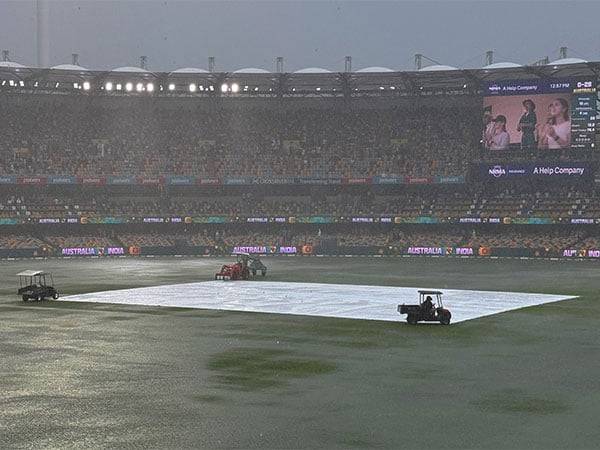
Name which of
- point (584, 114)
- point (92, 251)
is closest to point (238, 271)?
point (92, 251)

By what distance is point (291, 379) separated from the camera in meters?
23.4

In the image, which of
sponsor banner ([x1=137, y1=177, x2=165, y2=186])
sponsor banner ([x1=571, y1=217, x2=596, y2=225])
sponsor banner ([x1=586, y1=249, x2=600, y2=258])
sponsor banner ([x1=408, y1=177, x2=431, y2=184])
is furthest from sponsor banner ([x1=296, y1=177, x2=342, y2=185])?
sponsor banner ([x1=586, y1=249, x2=600, y2=258])

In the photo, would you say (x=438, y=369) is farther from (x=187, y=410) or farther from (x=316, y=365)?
(x=187, y=410)

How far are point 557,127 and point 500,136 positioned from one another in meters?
A: 6.50

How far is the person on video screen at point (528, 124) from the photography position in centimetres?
9081

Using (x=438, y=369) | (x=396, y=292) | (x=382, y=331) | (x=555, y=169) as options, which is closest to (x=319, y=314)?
(x=382, y=331)

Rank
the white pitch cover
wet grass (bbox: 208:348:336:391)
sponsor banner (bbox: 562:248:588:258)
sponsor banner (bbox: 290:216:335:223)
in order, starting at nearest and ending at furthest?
wet grass (bbox: 208:348:336:391) < the white pitch cover < sponsor banner (bbox: 562:248:588:258) < sponsor banner (bbox: 290:216:335:223)

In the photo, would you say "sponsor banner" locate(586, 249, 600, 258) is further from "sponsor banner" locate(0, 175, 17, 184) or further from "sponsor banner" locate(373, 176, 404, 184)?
"sponsor banner" locate(0, 175, 17, 184)

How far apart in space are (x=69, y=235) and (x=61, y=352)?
7184cm

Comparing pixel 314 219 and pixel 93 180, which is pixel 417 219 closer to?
pixel 314 219

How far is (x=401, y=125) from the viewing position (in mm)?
109250

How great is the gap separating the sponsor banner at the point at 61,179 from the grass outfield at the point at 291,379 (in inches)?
2261

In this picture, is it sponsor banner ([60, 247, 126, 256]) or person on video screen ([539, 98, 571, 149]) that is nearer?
person on video screen ([539, 98, 571, 149])

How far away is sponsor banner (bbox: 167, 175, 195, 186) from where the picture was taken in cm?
10031
